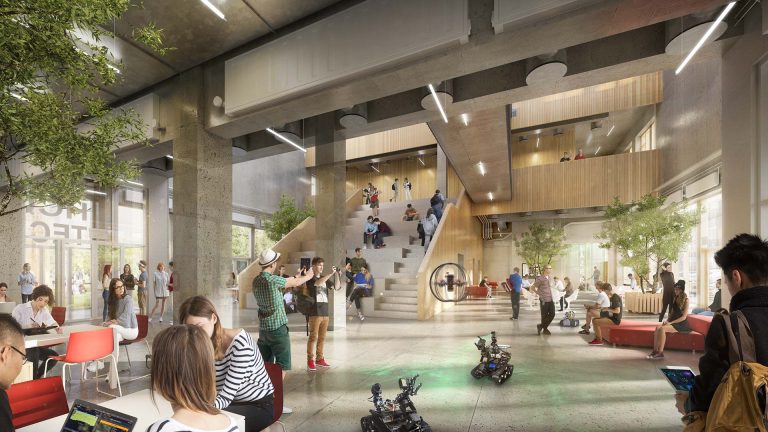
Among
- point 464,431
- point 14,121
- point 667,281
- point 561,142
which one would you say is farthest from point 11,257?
point 561,142

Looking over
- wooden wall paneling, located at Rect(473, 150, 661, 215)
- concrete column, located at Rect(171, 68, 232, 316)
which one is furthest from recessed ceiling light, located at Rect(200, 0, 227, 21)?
wooden wall paneling, located at Rect(473, 150, 661, 215)

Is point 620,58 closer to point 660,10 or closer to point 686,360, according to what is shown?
point 660,10

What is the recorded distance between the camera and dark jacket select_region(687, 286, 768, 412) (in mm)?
1628

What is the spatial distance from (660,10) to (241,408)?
200 inches

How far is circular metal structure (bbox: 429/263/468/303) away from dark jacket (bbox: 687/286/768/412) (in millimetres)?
8908

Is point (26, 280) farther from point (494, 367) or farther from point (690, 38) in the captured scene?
point (690, 38)

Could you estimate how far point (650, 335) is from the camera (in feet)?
23.1

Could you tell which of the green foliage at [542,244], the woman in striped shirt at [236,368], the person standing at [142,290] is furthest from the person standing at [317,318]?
the green foliage at [542,244]

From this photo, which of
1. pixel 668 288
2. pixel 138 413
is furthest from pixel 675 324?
pixel 138 413

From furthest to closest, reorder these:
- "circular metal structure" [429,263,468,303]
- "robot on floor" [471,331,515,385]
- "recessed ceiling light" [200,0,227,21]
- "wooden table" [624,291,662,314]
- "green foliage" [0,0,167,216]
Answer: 1. "wooden table" [624,291,662,314]
2. "circular metal structure" [429,263,468,303]
3. "robot on floor" [471,331,515,385]
4. "recessed ceiling light" [200,0,227,21]
5. "green foliage" [0,0,167,216]

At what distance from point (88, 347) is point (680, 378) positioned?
5.45m

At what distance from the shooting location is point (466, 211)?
1844 cm

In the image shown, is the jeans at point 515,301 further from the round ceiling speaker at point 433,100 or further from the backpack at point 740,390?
the backpack at point 740,390

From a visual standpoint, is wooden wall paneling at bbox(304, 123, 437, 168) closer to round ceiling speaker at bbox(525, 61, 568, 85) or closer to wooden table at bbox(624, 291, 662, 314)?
wooden table at bbox(624, 291, 662, 314)
